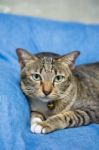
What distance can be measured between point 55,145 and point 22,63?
18.2 inches

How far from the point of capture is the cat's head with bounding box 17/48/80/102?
1639 mm

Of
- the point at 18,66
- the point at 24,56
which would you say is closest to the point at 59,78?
the point at 24,56

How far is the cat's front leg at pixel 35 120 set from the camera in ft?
5.33

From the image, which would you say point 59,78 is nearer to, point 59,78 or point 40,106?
point 59,78

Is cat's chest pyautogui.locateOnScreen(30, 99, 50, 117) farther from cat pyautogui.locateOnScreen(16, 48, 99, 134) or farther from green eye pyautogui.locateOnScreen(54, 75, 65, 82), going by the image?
green eye pyautogui.locateOnScreen(54, 75, 65, 82)

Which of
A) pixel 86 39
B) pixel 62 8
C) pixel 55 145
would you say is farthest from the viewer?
pixel 62 8

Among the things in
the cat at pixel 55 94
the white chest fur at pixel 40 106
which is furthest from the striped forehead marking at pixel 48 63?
the white chest fur at pixel 40 106

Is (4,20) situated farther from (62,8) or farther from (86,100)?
(86,100)

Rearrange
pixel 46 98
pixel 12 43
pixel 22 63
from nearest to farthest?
pixel 46 98, pixel 22 63, pixel 12 43

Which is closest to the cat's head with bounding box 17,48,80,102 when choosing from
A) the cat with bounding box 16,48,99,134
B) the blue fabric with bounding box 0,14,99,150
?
the cat with bounding box 16,48,99,134

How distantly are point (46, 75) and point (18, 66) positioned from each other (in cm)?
49

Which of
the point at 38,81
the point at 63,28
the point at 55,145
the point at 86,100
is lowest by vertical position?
the point at 55,145

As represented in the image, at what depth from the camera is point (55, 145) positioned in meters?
1.55

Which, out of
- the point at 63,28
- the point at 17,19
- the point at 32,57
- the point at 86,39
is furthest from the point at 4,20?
the point at 32,57
